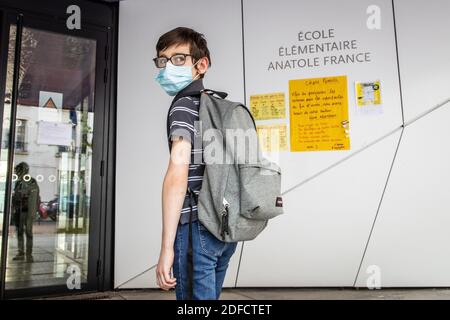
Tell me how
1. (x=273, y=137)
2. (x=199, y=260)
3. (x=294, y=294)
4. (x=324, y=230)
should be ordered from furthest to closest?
(x=273, y=137) < (x=324, y=230) < (x=294, y=294) < (x=199, y=260)

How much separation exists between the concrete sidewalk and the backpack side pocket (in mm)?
1846

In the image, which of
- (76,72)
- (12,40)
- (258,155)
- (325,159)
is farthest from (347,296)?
(12,40)

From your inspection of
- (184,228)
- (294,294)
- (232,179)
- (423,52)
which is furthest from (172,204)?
(423,52)

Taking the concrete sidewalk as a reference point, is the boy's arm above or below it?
above

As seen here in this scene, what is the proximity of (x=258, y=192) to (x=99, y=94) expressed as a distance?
2546 millimetres

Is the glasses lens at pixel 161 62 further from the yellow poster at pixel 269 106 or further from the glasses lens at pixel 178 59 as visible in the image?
the yellow poster at pixel 269 106

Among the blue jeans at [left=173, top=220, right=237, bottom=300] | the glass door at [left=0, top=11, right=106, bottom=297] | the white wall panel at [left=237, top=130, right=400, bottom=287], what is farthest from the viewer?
the white wall panel at [left=237, top=130, right=400, bottom=287]

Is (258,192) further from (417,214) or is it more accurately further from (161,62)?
(417,214)

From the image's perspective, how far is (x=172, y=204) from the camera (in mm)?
999

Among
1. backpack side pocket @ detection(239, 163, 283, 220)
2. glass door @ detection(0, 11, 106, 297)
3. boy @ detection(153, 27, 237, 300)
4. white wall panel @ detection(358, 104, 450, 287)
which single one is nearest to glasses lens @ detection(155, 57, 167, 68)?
boy @ detection(153, 27, 237, 300)

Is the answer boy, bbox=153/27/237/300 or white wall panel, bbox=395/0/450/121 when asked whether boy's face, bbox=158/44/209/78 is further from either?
white wall panel, bbox=395/0/450/121

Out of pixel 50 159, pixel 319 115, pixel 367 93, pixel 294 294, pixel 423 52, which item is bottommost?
pixel 294 294

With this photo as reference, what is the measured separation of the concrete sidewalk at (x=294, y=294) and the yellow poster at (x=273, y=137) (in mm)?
1097

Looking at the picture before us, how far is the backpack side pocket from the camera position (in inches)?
39.9
